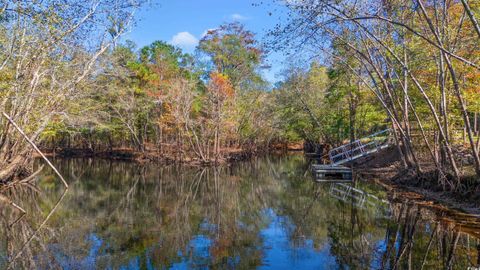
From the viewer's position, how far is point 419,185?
58.7 feet

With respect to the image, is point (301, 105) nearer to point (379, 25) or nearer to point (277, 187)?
point (277, 187)

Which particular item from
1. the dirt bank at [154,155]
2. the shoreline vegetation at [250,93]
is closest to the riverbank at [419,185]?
the shoreline vegetation at [250,93]

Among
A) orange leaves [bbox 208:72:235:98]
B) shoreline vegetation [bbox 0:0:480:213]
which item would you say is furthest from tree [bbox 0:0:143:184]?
orange leaves [bbox 208:72:235:98]

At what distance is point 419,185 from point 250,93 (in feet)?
93.6

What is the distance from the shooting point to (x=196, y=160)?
116 ft

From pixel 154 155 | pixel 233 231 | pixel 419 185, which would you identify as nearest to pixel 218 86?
pixel 154 155

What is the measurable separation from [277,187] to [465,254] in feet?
42.2

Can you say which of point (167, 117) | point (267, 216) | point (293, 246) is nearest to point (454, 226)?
point (293, 246)

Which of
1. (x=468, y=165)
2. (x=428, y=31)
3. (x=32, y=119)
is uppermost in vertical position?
(x=428, y=31)

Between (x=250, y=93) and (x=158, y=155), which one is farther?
(x=250, y=93)

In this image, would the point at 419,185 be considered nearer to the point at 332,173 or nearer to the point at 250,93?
the point at 332,173

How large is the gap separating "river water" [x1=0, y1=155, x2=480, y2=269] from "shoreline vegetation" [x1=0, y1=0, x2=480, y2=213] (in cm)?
301

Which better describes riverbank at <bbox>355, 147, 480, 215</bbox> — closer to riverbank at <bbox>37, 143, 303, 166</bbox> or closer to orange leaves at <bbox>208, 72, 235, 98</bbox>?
orange leaves at <bbox>208, 72, 235, 98</bbox>

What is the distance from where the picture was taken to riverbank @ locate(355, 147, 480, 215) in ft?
43.8
